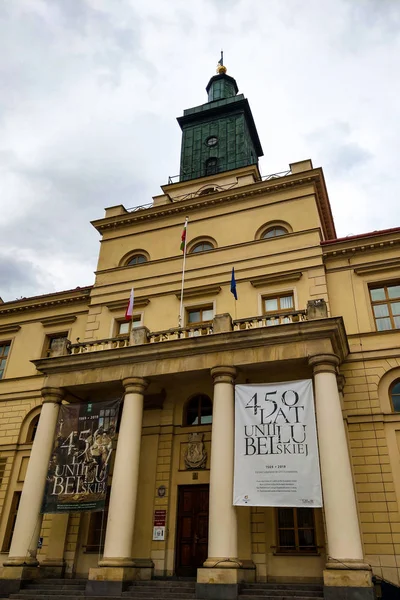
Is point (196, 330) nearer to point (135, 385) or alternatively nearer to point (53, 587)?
point (135, 385)

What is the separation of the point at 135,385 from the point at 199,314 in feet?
16.9

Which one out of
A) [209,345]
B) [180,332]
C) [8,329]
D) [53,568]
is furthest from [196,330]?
[8,329]

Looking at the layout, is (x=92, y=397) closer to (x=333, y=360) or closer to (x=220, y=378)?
(x=220, y=378)

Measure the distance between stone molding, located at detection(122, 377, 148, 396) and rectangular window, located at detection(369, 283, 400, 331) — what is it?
8707mm

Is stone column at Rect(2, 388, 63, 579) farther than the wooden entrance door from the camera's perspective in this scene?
No

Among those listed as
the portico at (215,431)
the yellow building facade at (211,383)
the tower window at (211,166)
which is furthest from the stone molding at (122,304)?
the tower window at (211,166)

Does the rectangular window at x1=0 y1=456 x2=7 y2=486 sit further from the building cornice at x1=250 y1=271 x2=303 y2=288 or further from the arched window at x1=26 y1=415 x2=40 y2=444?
the building cornice at x1=250 y1=271 x2=303 y2=288

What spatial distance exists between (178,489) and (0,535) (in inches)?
313

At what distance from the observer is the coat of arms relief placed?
17.1 metres

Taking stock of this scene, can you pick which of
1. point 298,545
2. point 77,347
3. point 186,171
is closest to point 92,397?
point 77,347

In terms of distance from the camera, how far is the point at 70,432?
1709cm

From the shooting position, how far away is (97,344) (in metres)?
18.4

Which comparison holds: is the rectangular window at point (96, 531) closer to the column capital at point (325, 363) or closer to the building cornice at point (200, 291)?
the building cornice at point (200, 291)

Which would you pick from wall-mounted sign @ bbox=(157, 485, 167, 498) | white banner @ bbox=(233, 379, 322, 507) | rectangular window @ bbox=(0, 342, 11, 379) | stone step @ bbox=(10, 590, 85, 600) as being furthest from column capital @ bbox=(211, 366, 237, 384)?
rectangular window @ bbox=(0, 342, 11, 379)
